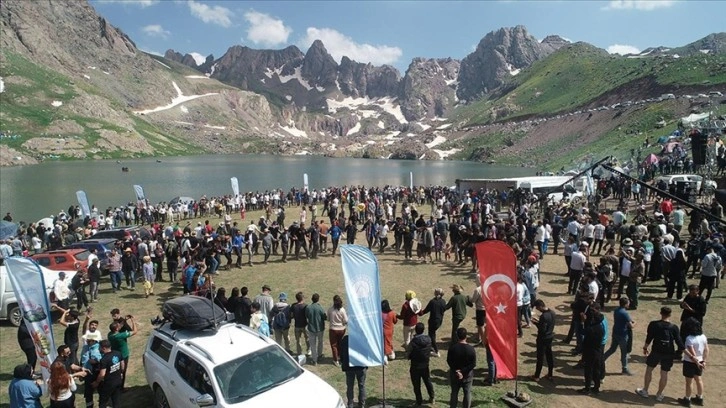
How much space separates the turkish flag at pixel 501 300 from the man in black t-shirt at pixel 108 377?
7.75 meters

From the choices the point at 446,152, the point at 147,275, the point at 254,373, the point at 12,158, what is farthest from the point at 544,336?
the point at 446,152

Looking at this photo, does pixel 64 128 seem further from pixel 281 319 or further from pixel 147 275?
pixel 281 319

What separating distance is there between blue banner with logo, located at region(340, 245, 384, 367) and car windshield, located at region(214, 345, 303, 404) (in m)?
1.42

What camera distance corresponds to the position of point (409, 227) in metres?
22.4

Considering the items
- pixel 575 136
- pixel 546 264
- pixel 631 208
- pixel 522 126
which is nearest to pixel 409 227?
pixel 546 264

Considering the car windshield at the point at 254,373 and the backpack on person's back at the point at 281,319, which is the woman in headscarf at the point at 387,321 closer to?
the backpack on person's back at the point at 281,319

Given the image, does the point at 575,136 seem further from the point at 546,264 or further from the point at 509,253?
the point at 509,253

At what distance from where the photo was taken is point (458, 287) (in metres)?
11.6

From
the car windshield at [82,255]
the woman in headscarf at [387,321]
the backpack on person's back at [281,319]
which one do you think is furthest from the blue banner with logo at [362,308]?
the car windshield at [82,255]

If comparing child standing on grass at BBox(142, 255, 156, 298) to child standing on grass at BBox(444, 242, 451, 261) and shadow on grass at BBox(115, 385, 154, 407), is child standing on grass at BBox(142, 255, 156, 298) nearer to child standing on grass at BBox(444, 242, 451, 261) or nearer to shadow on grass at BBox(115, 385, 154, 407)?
shadow on grass at BBox(115, 385, 154, 407)

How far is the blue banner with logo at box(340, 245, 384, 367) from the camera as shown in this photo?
9.03m

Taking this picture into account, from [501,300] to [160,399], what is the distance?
7330 millimetres

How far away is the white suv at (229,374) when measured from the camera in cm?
730

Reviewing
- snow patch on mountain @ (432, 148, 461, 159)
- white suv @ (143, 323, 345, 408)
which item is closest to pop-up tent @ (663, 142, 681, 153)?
white suv @ (143, 323, 345, 408)
